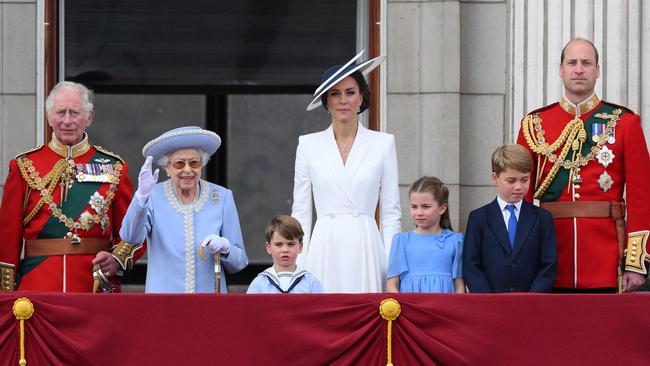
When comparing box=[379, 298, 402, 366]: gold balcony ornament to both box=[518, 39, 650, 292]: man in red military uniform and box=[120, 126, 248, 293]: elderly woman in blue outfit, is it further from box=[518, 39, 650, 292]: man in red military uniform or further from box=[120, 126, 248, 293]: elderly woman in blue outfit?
box=[518, 39, 650, 292]: man in red military uniform

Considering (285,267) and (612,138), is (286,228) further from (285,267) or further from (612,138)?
(612,138)

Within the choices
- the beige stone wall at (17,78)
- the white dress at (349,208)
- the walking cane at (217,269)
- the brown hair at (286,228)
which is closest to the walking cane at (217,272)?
the walking cane at (217,269)

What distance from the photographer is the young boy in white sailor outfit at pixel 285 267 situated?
7.41 meters

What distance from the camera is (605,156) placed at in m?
7.76

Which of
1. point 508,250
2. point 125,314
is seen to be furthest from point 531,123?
point 125,314

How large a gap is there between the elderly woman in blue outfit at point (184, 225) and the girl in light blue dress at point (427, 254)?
0.74 m

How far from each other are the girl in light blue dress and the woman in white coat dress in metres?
0.16

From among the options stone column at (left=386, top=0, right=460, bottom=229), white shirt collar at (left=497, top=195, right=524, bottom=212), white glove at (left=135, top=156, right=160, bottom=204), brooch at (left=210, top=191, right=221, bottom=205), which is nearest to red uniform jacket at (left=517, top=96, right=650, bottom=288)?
white shirt collar at (left=497, top=195, right=524, bottom=212)

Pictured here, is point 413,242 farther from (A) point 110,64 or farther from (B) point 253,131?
(B) point 253,131

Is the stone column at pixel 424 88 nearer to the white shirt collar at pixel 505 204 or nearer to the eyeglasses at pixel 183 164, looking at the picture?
the white shirt collar at pixel 505 204

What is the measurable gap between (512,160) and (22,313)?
237 cm

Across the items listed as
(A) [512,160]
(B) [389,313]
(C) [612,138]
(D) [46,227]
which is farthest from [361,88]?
(D) [46,227]

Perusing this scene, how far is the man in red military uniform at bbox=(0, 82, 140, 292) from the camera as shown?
7738 millimetres

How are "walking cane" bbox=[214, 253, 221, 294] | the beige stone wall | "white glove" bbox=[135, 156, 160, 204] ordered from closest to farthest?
"white glove" bbox=[135, 156, 160, 204] < "walking cane" bbox=[214, 253, 221, 294] < the beige stone wall
